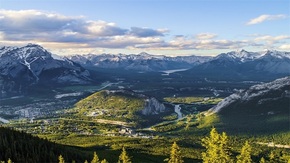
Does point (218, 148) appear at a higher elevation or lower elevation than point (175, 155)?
higher

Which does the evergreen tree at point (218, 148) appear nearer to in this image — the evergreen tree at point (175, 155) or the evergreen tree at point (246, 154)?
the evergreen tree at point (246, 154)

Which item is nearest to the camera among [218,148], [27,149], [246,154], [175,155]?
[218,148]

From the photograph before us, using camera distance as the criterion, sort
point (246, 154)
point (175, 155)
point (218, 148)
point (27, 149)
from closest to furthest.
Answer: point (218, 148), point (246, 154), point (175, 155), point (27, 149)

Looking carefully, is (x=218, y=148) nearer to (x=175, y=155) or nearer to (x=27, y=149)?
(x=175, y=155)

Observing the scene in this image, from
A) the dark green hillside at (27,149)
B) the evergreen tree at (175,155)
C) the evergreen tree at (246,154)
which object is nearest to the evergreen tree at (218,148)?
the evergreen tree at (246,154)

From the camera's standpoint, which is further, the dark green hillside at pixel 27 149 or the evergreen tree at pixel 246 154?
the dark green hillside at pixel 27 149

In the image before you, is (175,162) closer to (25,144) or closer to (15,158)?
(15,158)

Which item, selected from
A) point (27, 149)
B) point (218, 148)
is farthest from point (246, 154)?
point (27, 149)

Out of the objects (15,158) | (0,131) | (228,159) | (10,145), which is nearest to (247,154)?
(228,159)

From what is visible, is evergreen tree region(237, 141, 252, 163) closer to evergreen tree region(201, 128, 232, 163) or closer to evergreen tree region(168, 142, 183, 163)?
evergreen tree region(201, 128, 232, 163)

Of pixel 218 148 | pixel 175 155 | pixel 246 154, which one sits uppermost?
pixel 218 148
